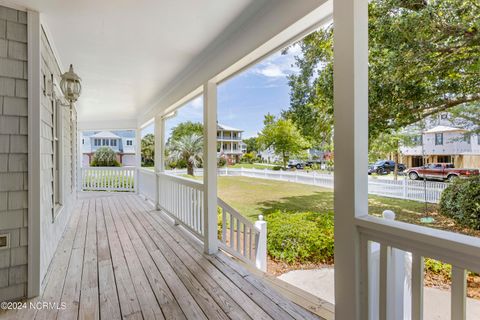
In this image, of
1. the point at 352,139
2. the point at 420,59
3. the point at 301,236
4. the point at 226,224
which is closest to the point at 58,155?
the point at 226,224

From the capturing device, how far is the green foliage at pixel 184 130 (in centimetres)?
726

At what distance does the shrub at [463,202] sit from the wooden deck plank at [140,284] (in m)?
2.09

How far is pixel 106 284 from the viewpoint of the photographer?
251 cm

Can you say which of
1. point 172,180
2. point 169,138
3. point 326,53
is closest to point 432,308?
point 326,53

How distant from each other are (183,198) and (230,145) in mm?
1225

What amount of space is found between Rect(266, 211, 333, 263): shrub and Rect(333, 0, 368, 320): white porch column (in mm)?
2337

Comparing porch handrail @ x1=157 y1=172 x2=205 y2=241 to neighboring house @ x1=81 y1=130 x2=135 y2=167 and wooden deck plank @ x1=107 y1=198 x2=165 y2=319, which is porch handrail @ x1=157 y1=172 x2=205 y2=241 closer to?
wooden deck plank @ x1=107 y1=198 x2=165 y2=319

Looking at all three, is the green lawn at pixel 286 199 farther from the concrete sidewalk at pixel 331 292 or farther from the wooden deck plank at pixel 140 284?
the wooden deck plank at pixel 140 284

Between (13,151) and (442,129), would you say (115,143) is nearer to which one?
(13,151)

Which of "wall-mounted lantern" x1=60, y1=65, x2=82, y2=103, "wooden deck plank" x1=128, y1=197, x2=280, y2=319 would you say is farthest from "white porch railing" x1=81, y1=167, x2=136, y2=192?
"wall-mounted lantern" x1=60, y1=65, x2=82, y2=103

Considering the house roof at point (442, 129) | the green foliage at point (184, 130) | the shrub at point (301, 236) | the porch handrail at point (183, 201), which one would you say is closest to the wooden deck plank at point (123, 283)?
the porch handrail at point (183, 201)

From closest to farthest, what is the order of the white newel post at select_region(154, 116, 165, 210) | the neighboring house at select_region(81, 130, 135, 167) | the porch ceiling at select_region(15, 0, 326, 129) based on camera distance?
1. the porch ceiling at select_region(15, 0, 326, 129)
2. the white newel post at select_region(154, 116, 165, 210)
3. the neighboring house at select_region(81, 130, 135, 167)

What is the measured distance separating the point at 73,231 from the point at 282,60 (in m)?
4.29

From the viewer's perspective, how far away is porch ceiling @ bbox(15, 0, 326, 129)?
2.19 metres
